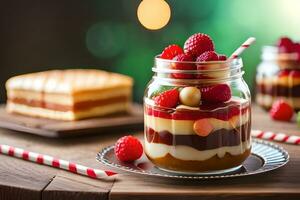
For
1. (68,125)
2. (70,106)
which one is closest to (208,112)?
(68,125)

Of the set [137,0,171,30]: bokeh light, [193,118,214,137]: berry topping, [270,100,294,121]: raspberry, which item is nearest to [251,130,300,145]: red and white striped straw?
[270,100,294,121]: raspberry

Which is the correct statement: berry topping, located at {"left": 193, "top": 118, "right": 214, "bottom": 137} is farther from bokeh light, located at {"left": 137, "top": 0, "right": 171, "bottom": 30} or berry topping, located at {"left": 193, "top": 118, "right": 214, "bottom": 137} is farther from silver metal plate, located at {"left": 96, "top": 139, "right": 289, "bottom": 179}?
bokeh light, located at {"left": 137, "top": 0, "right": 171, "bottom": 30}

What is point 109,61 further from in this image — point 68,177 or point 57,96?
point 68,177

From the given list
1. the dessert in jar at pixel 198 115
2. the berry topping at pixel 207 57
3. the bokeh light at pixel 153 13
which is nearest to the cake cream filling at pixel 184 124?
the dessert in jar at pixel 198 115

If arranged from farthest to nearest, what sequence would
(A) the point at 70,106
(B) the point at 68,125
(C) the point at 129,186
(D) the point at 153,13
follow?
(D) the point at 153,13 < (A) the point at 70,106 < (B) the point at 68,125 < (C) the point at 129,186

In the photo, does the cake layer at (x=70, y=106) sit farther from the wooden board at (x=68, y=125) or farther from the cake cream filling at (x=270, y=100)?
the cake cream filling at (x=270, y=100)

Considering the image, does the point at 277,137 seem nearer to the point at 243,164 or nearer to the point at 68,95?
the point at 243,164
